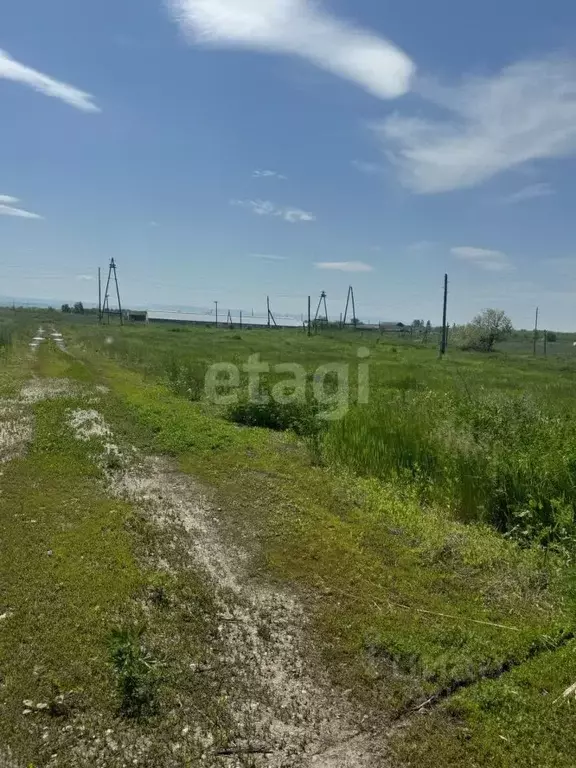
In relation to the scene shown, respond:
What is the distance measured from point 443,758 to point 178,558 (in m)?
3.00

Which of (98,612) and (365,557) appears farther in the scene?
(365,557)

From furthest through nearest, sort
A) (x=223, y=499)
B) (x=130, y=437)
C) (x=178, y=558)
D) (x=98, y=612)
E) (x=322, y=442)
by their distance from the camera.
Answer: (x=130, y=437)
(x=322, y=442)
(x=223, y=499)
(x=178, y=558)
(x=98, y=612)

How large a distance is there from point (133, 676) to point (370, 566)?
8.24ft

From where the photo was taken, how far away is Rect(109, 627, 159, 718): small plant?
128 inches

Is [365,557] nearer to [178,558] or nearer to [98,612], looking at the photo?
[178,558]

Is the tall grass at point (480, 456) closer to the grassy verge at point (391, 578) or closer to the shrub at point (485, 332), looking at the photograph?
the grassy verge at point (391, 578)

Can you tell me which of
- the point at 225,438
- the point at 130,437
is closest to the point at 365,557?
the point at 225,438

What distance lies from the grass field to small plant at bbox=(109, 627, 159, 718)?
14 mm

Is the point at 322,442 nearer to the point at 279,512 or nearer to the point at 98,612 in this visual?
the point at 279,512

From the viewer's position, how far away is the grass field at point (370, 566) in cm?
331

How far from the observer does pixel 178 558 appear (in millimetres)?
5332

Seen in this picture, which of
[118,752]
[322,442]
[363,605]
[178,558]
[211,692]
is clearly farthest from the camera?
[322,442]

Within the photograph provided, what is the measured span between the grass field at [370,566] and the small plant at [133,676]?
0.5 inches

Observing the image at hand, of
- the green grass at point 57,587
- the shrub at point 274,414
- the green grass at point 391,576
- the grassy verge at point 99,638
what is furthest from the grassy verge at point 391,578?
the shrub at point 274,414
